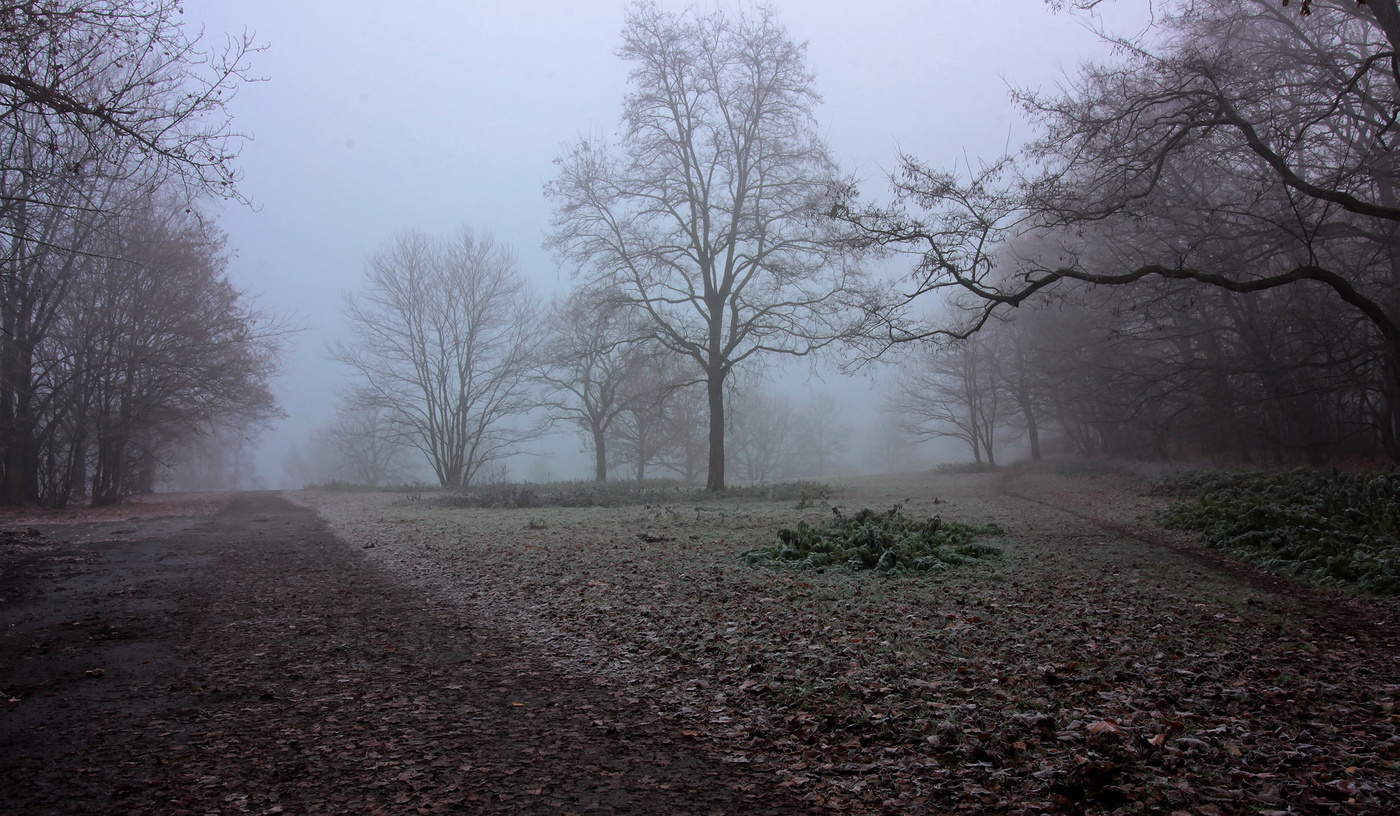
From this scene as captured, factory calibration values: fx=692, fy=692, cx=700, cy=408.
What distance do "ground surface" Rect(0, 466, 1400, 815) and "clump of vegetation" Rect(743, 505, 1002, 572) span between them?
1.25 feet

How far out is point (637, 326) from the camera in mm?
20000

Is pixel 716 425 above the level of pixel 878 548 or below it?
above

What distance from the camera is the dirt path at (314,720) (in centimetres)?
303

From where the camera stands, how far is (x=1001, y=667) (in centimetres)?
432

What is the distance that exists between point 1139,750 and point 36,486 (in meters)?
25.1

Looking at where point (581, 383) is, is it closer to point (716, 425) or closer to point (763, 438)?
point (716, 425)

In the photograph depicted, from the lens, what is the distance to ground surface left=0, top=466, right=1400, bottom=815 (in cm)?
304

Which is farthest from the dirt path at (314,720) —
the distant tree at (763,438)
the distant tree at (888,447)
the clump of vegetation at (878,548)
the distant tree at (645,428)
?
the distant tree at (888,447)

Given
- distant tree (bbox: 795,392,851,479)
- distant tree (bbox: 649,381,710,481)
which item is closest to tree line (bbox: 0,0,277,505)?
distant tree (bbox: 649,381,710,481)

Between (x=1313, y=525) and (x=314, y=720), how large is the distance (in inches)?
389

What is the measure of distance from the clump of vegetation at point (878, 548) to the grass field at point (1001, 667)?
8.4 inches

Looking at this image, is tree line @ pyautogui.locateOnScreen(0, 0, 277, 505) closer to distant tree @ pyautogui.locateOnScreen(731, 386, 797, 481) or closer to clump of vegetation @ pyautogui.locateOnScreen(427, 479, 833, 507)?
clump of vegetation @ pyautogui.locateOnScreen(427, 479, 833, 507)

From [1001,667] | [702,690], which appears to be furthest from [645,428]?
[1001,667]

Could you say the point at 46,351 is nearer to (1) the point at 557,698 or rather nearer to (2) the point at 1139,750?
(1) the point at 557,698
